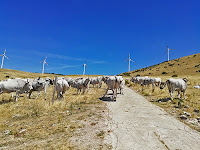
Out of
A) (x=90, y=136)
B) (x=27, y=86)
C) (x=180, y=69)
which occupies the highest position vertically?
(x=180, y=69)

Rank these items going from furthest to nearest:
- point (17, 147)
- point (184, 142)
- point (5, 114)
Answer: point (5, 114) < point (184, 142) < point (17, 147)

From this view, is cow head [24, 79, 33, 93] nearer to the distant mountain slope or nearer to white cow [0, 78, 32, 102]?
white cow [0, 78, 32, 102]

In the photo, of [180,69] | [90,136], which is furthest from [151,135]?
[180,69]

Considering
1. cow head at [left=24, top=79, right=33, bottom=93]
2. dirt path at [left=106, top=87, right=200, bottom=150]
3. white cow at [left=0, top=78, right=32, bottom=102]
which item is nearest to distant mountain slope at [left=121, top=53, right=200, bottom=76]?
dirt path at [left=106, top=87, right=200, bottom=150]

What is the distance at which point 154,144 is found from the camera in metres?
4.83

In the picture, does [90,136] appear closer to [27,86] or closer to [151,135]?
[151,135]

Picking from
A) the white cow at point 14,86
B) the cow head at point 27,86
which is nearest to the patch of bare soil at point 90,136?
the white cow at point 14,86

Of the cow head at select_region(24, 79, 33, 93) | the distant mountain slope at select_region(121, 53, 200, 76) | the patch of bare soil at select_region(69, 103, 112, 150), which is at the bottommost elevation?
the patch of bare soil at select_region(69, 103, 112, 150)

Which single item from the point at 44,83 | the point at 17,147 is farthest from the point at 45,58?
the point at 17,147

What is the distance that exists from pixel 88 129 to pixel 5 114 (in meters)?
6.58

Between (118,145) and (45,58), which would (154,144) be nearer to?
(118,145)

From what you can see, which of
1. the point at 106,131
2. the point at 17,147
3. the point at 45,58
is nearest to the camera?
the point at 17,147

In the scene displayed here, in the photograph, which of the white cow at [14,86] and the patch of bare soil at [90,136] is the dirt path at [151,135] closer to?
the patch of bare soil at [90,136]

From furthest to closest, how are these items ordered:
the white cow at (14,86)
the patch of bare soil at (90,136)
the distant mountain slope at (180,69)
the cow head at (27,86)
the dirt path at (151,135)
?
the distant mountain slope at (180,69) → the cow head at (27,86) → the white cow at (14,86) → the dirt path at (151,135) → the patch of bare soil at (90,136)
